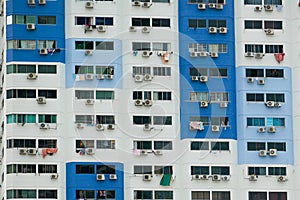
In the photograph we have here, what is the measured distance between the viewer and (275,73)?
68.7 meters

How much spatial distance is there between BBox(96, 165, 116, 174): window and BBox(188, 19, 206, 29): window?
24.4 feet

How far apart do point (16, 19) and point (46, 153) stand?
6.27m

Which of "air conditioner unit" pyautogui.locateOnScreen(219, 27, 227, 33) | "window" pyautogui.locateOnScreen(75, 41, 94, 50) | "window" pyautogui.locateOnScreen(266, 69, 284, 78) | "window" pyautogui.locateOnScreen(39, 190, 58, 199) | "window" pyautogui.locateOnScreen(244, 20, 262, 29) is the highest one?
"window" pyautogui.locateOnScreen(244, 20, 262, 29)

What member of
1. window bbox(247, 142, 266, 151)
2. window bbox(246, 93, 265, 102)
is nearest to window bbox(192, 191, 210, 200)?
window bbox(247, 142, 266, 151)

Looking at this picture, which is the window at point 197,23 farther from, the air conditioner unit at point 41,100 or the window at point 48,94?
the air conditioner unit at point 41,100

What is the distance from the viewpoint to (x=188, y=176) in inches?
2650

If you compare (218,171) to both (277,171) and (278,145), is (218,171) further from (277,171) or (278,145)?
(278,145)

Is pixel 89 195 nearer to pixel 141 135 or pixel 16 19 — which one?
pixel 141 135

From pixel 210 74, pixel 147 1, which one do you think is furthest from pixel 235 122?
pixel 147 1

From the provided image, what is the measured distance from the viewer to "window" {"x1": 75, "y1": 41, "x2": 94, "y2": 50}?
67.8 meters

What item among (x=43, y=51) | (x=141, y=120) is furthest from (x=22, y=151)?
(x=141, y=120)

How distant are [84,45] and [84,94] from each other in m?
2.27

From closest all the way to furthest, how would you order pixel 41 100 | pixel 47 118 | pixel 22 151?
pixel 22 151 < pixel 41 100 < pixel 47 118

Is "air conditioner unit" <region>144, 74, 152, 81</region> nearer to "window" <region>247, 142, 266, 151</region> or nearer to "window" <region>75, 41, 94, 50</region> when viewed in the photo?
"window" <region>75, 41, 94, 50</region>
